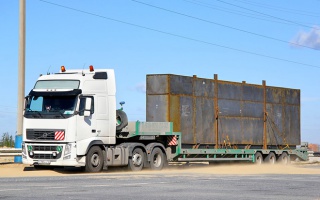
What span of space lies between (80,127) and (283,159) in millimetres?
15439

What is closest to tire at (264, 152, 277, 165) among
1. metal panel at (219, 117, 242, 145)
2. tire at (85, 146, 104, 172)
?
metal panel at (219, 117, 242, 145)

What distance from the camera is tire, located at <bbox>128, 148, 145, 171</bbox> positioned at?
26562 mm

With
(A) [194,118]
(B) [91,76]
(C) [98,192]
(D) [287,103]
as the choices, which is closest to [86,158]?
(B) [91,76]

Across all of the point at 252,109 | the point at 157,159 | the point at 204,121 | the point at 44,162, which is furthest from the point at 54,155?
the point at 252,109

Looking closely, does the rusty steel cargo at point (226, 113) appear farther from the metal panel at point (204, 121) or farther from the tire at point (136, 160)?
the tire at point (136, 160)

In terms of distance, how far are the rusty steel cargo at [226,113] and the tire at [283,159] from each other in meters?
0.21

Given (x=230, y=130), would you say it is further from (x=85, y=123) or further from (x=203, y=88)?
(x=85, y=123)

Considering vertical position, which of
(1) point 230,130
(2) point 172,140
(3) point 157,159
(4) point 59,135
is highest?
(1) point 230,130

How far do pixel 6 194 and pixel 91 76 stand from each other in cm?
1191

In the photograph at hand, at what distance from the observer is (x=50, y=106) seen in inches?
957

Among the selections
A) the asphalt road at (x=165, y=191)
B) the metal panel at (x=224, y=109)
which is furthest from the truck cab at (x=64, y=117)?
the asphalt road at (x=165, y=191)

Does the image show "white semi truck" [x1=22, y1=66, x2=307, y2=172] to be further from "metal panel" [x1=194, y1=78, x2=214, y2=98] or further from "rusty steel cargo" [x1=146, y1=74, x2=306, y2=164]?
"metal panel" [x1=194, y1=78, x2=214, y2=98]

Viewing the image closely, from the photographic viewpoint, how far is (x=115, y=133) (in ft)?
85.6

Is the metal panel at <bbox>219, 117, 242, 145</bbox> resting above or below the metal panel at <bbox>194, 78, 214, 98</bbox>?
below
